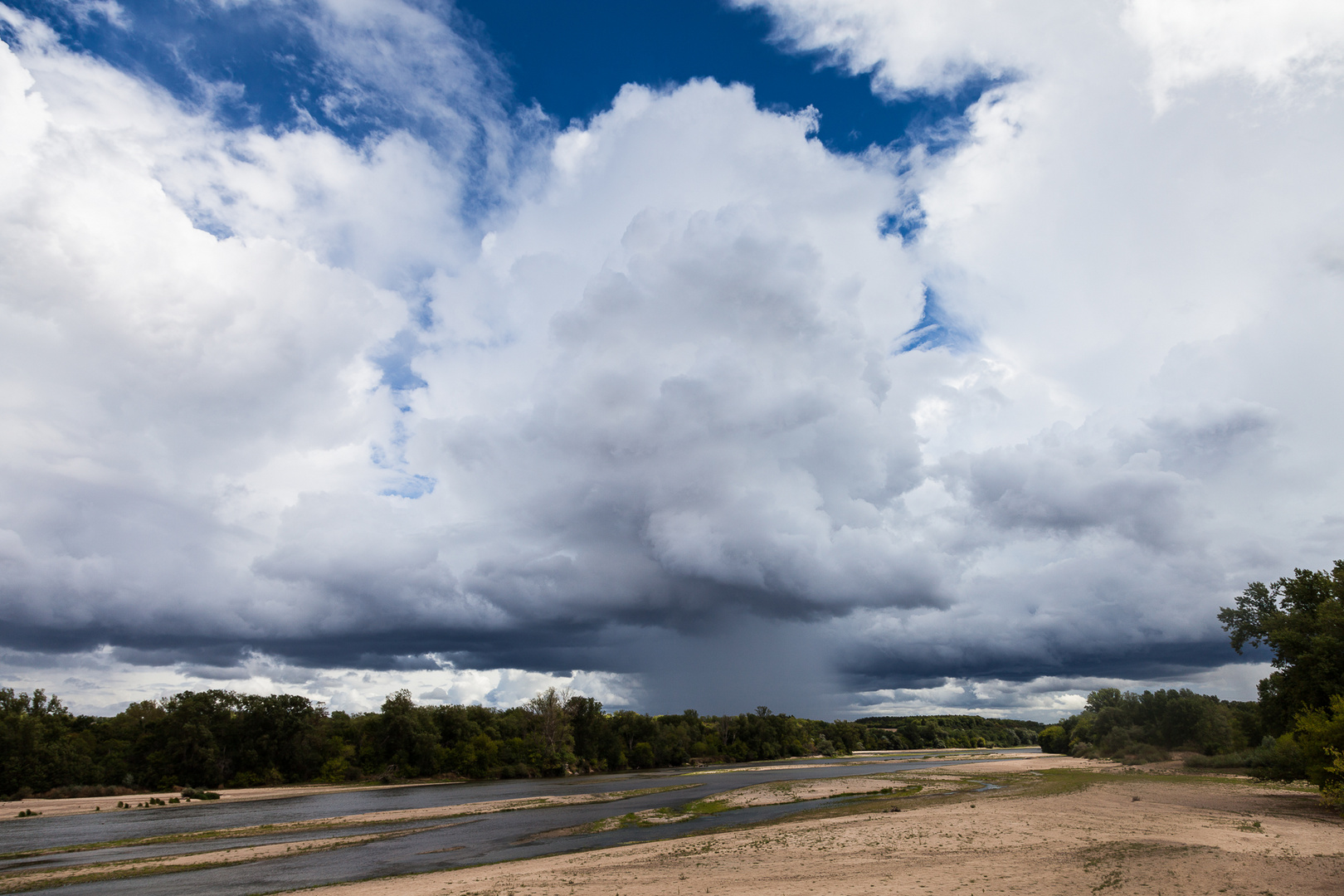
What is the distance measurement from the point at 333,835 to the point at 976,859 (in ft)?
157

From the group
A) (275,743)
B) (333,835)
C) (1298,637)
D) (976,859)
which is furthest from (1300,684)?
(275,743)

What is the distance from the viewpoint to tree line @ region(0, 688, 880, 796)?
9944 centimetres

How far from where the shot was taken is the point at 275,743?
123812mm

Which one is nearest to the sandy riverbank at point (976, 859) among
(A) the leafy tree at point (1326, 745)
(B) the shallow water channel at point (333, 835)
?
(A) the leafy tree at point (1326, 745)

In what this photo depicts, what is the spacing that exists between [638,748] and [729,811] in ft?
399

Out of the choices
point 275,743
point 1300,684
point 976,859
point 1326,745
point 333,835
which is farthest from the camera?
point 275,743

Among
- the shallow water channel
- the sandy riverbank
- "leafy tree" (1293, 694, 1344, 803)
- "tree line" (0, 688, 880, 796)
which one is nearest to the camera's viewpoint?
the sandy riverbank

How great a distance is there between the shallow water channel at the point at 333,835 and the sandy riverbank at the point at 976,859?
5956 mm

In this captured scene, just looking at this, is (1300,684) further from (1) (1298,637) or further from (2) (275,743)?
(2) (275,743)

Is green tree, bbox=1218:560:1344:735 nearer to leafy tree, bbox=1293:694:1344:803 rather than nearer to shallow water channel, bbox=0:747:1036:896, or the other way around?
leafy tree, bbox=1293:694:1344:803

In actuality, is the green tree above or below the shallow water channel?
above

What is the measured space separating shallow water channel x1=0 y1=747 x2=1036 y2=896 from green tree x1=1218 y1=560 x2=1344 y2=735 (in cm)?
3738

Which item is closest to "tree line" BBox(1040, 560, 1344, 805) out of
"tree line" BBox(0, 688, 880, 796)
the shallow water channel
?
the shallow water channel

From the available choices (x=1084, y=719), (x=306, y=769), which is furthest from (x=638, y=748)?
(x=1084, y=719)
